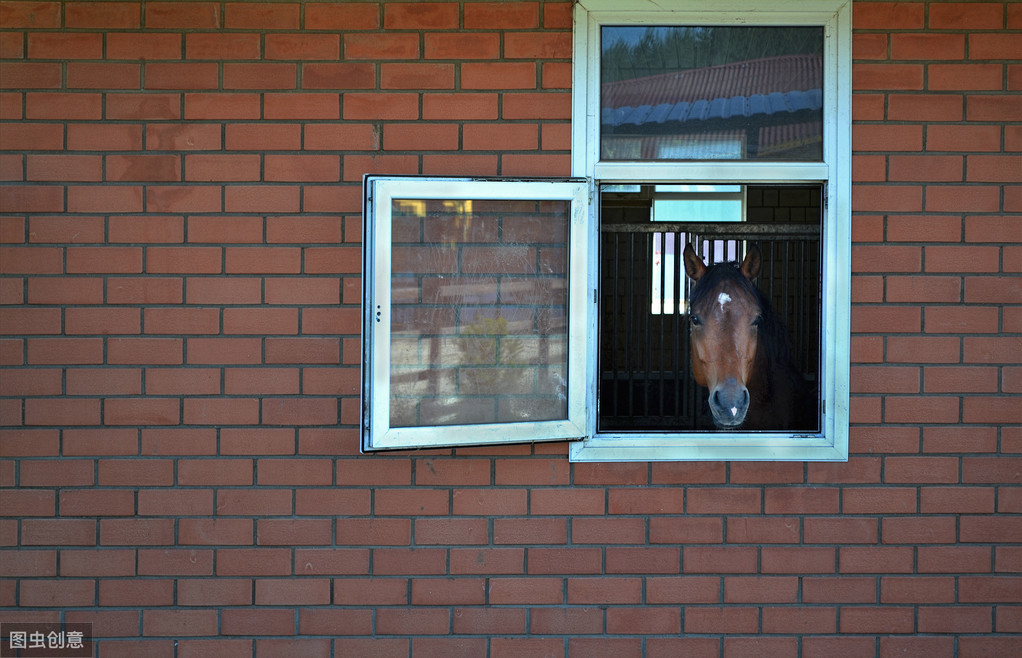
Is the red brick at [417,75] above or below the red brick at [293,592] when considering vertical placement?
above

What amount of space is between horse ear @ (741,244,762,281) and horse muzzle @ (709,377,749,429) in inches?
16.7

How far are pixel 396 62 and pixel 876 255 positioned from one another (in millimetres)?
1988

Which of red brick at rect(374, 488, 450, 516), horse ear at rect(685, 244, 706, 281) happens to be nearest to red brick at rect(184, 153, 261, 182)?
red brick at rect(374, 488, 450, 516)

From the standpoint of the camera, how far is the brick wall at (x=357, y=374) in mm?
3096

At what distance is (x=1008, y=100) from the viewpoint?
3111mm

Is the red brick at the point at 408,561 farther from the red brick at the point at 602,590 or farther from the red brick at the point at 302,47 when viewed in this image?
the red brick at the point at 302,47

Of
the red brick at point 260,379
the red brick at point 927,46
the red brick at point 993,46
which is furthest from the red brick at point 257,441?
the red brick at point 993,46

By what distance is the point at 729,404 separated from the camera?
3232 millimetres

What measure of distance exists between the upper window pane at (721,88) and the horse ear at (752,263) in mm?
368

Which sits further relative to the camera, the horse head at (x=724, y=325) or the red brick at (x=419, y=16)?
the horse head at (x=724, y=325)

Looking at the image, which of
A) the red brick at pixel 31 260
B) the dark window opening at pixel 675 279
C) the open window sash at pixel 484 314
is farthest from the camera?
the dark window opening at pixel 675 279

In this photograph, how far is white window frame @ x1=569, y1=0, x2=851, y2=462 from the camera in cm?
309

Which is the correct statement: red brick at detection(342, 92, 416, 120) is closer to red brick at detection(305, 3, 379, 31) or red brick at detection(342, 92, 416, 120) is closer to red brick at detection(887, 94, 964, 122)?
red brick at detection(305, 3, 379, 31)

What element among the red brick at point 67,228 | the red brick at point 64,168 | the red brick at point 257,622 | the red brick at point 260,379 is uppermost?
the red brick at point 64,168
